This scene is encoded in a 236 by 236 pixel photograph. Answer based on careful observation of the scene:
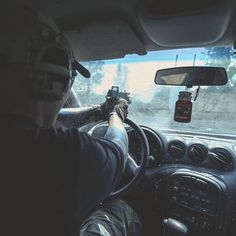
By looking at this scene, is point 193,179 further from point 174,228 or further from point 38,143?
point 38,143

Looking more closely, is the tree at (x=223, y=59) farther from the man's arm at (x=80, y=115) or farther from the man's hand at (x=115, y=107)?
the man's arm at (x=80, y=115)

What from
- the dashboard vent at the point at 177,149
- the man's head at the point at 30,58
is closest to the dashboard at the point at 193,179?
the dashboard vent at the point at 177,149

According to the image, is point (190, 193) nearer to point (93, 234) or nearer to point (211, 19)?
point (93, 234)

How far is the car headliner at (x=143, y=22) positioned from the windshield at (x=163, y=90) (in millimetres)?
244

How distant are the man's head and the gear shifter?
1.92 m

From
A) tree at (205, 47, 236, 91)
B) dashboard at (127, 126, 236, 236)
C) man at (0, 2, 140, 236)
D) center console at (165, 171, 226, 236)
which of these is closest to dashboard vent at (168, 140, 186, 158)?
dashboard at (127, 126, 236, 236)

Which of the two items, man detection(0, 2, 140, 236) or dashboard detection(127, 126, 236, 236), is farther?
dashboard detection(127, 126, 236, 236)

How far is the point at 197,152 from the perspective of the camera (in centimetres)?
270

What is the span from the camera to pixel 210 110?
281 cm

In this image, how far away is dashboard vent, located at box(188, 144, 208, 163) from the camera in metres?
2.66

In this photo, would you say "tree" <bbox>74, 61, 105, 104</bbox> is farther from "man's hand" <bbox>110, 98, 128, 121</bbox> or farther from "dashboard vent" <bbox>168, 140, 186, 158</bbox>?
"man's hand" <bbox>110, 98, 128, 121</bbox>

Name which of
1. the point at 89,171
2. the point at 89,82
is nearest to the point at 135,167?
the point at 89,82

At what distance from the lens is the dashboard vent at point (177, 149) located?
279cm

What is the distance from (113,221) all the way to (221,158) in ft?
3.42
